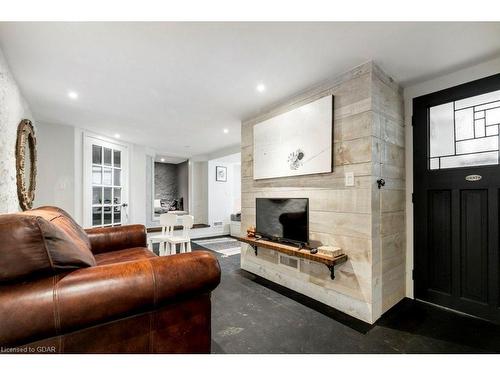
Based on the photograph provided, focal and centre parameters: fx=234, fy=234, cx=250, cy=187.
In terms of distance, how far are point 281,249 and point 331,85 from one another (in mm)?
1723

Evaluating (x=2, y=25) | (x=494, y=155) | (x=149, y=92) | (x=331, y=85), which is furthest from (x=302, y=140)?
(x=2, y=25)

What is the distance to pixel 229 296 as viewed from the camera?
2.49 metres

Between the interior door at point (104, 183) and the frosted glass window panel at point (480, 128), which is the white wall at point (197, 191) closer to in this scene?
the interior door at point (104, 183)

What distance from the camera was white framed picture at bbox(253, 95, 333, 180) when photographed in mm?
2305

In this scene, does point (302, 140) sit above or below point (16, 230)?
above

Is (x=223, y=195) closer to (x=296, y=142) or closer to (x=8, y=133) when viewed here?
(x=296, y=142)

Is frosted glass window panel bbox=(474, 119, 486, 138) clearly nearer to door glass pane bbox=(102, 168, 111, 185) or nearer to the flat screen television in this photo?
the flat screen television

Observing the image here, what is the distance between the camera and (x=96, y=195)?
427 cm

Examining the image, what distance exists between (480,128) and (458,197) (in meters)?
0.61

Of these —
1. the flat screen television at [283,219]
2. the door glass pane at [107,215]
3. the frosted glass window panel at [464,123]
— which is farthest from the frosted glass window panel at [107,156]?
the frosted glass window panel at [464,123]

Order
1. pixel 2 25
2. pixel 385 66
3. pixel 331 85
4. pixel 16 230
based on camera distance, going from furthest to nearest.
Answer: pixel 331 85 < pixel 385 66 < pixel 2 25 < pixel 16 230

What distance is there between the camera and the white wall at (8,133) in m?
1.93

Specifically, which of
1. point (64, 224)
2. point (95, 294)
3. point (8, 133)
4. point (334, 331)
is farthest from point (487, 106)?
point (8, 133)
